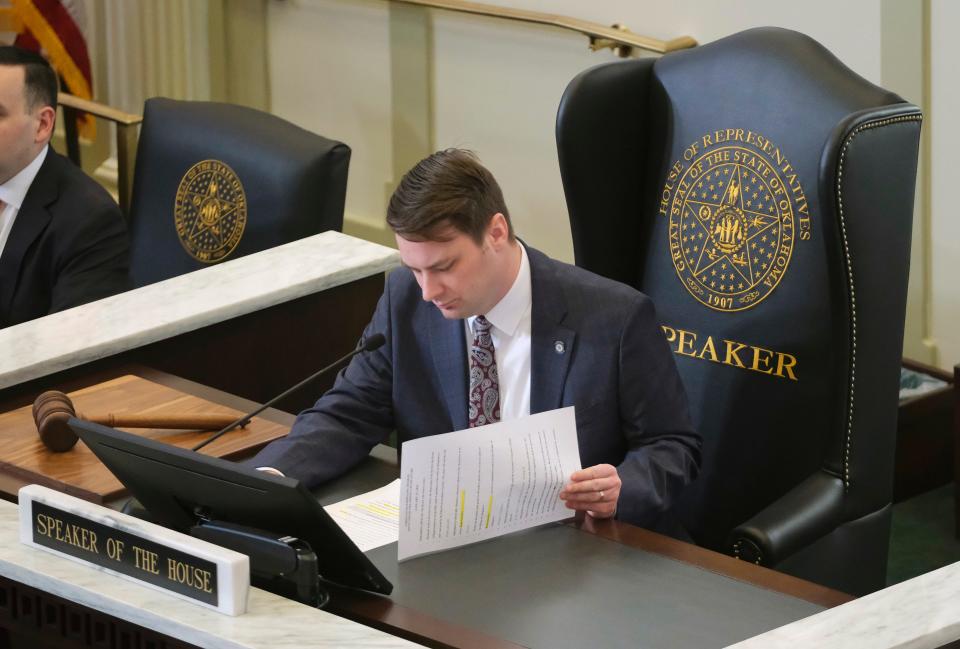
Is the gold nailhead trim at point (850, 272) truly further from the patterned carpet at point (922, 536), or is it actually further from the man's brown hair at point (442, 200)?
the patterned carpet at point (922, 536)

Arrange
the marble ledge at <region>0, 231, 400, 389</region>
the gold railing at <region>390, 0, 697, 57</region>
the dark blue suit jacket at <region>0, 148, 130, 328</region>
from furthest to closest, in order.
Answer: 1. the gold railing at <region>390, 0, 697, 57</region>
2. the dark blue suit jacket at <region>0, 148, 130, 328</region>
3. the marble ledge at <region>0, 231, 400, 389</region>

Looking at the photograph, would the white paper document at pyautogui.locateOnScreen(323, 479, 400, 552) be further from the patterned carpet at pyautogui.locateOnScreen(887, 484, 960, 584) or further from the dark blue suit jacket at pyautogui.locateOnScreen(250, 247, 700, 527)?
the patterned carpet at pyautogui.locateOnScreen(887, 484, 960, 584)

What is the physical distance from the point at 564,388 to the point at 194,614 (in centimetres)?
84

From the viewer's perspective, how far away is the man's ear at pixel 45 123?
11.3 ft

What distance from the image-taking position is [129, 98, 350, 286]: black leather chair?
3449 millimetres

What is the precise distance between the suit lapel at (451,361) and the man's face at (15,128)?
1.29 m

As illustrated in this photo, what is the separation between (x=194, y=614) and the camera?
5.97ft

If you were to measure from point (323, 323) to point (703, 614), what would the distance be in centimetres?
136

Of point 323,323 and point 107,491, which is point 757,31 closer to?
point 323,323

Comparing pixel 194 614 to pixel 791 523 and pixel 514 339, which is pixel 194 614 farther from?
pixel 791 523

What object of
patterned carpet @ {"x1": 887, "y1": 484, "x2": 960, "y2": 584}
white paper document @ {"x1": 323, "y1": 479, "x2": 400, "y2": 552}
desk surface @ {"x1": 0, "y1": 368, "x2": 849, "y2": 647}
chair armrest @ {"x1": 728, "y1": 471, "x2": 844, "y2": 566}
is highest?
desk surface @ {"x1": 0, "y1": 368, "x2": 849, "y2": 647}

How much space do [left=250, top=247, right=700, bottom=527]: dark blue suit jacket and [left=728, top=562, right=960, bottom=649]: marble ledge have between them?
65cm

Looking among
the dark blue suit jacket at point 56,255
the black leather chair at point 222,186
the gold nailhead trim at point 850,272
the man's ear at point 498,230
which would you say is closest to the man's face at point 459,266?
the man's ear at point 498,230

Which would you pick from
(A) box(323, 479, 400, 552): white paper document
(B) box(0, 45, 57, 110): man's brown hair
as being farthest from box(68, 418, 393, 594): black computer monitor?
(B) box(0, 45, 57, 110): man's brown hair
